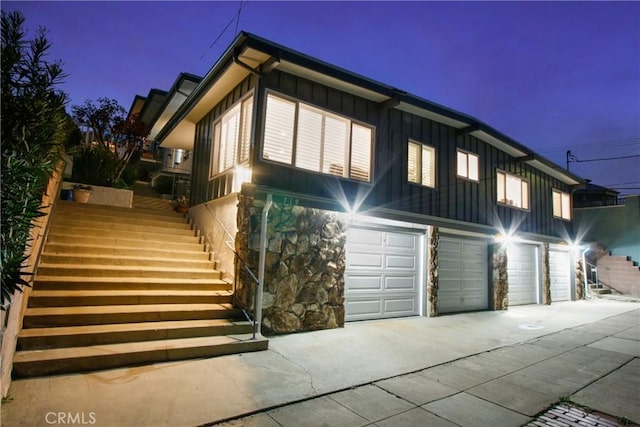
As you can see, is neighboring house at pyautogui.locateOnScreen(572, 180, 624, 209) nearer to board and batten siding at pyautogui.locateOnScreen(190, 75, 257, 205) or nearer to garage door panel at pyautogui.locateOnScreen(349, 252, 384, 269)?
garage door panel at pyautogui.locateOnScreen(349, 252, 384, 269)

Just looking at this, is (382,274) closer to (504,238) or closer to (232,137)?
(232,137)

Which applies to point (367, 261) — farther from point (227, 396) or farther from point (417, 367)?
point (227, 396)

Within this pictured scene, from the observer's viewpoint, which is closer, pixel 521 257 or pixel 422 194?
pixel 422 194

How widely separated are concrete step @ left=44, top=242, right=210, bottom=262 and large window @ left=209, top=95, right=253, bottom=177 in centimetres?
206

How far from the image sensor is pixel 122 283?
18.8 feet

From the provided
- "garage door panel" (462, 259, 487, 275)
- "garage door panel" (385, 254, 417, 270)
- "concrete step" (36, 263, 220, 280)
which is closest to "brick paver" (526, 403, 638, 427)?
"garage door panel" (385, 254, 417, 270)

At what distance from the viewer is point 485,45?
416ft

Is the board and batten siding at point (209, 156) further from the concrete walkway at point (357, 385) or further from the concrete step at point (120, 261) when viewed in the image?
the concrete walkway at point (357, 385)

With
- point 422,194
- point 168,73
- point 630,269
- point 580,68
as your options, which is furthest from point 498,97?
point 422,194

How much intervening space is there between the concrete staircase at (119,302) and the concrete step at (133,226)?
28mm

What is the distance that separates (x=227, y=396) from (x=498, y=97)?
181454 millimetres

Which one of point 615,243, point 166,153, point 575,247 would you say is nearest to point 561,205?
point 575,247

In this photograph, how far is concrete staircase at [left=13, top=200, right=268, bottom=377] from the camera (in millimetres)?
4238

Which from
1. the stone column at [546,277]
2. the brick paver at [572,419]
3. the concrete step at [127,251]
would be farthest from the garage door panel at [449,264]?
the concrete step at [127,251]
